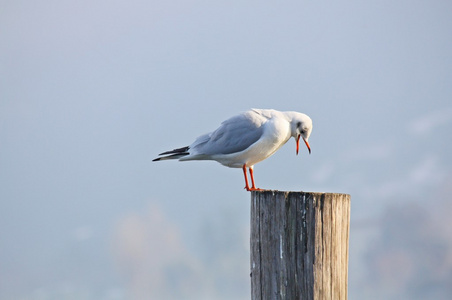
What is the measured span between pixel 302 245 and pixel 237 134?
3.70 metres

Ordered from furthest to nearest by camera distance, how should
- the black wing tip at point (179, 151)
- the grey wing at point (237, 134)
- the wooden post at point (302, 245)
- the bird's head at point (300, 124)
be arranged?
the black wing tip at point (179, 151) → the bird's head at point (300, 124) → the grey wing at point (237, 134) → the wooden post at point (302, 245)

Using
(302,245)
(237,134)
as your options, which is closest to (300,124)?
(237,134)

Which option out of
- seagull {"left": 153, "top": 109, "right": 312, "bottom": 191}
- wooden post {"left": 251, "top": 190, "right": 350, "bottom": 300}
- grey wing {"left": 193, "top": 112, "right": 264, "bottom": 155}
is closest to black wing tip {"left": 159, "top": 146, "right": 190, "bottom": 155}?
seagull {"left": 153, "top": 109, "right": 312, "bottom": 191}

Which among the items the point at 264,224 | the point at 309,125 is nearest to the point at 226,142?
the point at 309,125

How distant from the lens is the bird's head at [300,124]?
8305mm

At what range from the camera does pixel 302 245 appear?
4.43 meters

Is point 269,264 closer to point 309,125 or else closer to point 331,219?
point 331,219

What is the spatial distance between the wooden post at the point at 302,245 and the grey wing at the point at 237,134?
3395 mm

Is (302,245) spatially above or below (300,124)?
below

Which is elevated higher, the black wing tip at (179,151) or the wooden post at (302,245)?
the black wing tip at (179,151)

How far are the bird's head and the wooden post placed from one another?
375 centimetres

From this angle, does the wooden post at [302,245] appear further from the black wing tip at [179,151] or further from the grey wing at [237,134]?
the black wing tip at [179,151]

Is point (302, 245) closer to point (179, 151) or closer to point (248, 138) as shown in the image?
point (248, 138)

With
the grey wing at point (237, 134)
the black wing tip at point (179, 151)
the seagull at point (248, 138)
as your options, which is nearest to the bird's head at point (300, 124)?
the seagull at point (248, 138)
